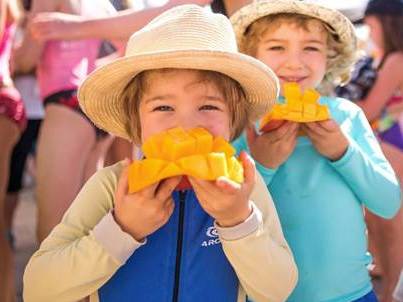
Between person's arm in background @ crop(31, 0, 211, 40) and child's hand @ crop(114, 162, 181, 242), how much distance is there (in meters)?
1.43

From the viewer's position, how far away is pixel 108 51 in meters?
4.20

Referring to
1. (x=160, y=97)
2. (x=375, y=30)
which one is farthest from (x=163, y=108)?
(x=375, y=30)

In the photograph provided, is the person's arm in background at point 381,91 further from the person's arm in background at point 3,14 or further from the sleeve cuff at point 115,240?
the sleeve cuff at point 115,240

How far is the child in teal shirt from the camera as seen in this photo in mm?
2438

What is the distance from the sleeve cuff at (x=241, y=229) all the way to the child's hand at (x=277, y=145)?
551 millimetres

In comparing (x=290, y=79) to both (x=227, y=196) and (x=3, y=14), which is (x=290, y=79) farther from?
(x=3, y=14)

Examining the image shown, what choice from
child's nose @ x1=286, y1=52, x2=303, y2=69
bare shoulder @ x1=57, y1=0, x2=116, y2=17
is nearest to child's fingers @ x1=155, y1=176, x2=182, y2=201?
child's nose @ x1=286, y1=52, x2=303, y2=69

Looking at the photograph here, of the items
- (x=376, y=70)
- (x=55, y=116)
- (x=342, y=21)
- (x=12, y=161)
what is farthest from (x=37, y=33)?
(x=376, y=70)

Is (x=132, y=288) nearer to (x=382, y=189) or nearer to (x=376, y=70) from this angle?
(x=382, y=189)

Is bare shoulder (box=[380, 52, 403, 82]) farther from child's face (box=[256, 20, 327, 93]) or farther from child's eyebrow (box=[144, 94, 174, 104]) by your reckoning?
child's eyebrow (box=[144, 94, 174, 104])

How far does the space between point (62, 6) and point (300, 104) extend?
2.05m

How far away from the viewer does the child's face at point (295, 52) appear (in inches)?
102

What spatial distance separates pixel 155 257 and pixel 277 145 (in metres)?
0.61

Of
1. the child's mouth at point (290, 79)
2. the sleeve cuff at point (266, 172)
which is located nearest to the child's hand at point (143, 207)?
the sleeve cuff at point (266, 172)
